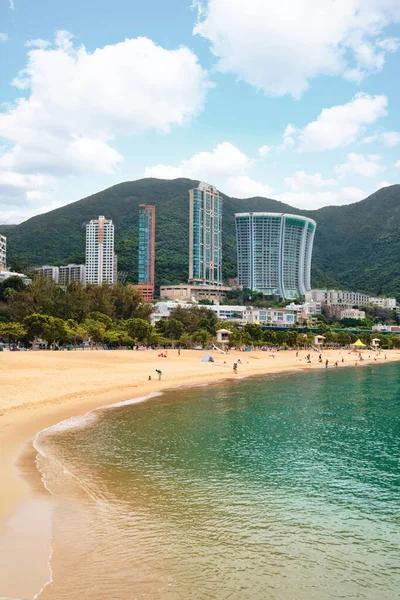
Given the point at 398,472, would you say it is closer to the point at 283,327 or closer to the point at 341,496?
the point at 341,496

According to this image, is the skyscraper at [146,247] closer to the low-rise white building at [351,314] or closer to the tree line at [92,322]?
the low-rise white building at [351,314]

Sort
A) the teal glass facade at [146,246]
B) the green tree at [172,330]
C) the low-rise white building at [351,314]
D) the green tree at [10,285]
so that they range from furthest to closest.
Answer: the teal glass facade at [146,246]
the low-rise white building at [351,314]
the green tree at [10,285]
the green tree at [172,330]

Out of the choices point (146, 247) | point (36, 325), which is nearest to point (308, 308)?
point (146, 247)

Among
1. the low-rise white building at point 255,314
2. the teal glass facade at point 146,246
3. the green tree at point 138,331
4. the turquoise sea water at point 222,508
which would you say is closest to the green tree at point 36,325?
the green tree at point 138,331

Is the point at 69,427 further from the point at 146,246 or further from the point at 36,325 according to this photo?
the point at 146,246

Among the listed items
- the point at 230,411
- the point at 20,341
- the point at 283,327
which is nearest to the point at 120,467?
the point at 230,411

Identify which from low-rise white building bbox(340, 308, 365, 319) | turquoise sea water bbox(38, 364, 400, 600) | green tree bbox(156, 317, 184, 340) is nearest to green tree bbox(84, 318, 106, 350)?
green tree bbox(156, 317, 184, 340)
